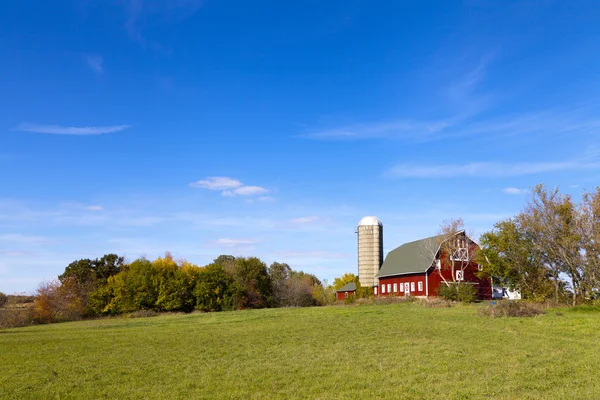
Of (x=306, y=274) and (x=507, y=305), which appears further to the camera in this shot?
(x=306, y=274)

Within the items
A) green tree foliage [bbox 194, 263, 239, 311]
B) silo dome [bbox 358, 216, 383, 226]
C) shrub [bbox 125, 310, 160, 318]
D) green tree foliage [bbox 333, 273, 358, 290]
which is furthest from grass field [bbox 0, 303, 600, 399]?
green tree foliage [bbox 333, 273, 358, 290]

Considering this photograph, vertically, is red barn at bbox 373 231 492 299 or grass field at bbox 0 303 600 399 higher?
red barn at bbox 373 231 492 299

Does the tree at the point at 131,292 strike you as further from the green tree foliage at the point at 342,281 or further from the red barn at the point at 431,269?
the green tree foliage at the point at 342,281

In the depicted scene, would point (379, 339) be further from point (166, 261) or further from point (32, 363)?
point (166, 261)

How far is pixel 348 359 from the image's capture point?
1475 cm

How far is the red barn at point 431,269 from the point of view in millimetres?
56188

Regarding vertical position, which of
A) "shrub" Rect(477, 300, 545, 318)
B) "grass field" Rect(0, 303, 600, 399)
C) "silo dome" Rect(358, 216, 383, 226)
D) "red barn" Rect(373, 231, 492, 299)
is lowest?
"grass field" Rect(0, 303, 600, 399)

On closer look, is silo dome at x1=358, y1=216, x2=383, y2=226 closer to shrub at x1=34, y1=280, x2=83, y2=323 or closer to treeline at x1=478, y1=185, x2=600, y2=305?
treeline at x1=478, y1=185, x2=600, y2=305

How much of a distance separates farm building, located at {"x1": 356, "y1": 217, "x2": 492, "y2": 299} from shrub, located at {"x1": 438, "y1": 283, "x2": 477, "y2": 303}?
463 centimetres

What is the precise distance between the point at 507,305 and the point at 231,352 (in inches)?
763

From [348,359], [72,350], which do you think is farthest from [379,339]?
[72,350]

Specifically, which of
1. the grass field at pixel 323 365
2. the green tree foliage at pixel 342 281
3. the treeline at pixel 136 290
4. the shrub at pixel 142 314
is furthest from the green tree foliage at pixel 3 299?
the green tree foliage at pixel 342 281

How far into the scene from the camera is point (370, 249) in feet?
227

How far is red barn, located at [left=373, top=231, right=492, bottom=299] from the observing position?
184 feet
